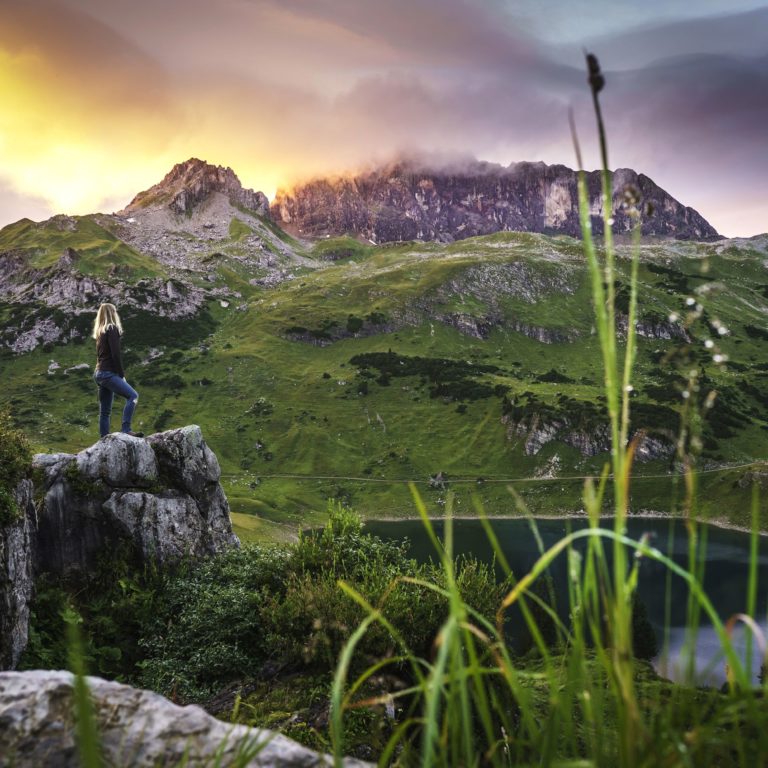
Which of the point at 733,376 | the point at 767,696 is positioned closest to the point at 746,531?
the point at 733,376

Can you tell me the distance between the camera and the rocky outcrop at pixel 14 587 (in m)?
14.1

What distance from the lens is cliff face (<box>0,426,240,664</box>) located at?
19.5 meters

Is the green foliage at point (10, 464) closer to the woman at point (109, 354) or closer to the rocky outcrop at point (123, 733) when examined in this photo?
the woman at point (109, 354)

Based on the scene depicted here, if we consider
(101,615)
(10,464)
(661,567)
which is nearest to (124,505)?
(101,615)

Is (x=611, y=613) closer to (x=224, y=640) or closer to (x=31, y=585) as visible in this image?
(x=224, y=640)

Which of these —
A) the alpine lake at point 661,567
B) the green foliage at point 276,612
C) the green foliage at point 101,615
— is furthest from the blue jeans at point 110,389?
the alpine lake at point 661,567

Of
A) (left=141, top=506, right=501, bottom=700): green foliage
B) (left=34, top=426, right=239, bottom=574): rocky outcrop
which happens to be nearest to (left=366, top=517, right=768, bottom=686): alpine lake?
(left=34, top=426, right=239, bottom=574): rocky outcrop

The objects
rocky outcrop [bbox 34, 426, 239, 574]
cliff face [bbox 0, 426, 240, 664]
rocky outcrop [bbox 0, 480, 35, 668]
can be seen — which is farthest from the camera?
rocky outcrop [bbox 34, 426, 239, 574]

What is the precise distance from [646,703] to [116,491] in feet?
73.6

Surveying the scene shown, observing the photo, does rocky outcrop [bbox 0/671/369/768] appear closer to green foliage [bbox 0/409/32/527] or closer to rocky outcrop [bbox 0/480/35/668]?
rocky outcrop [bbox 0/480/35/668]

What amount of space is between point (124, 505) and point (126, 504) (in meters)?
0.08

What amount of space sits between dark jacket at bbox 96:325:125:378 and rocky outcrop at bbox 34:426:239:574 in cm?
391

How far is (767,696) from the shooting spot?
1.75 meters

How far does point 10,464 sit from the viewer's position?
16344mm
